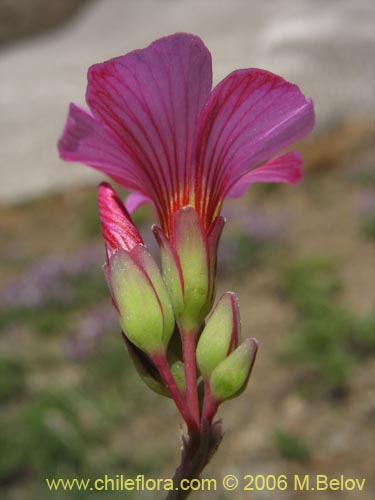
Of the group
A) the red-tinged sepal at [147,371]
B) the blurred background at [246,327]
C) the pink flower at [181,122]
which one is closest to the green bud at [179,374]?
the red-tinged sepal at [147,371]

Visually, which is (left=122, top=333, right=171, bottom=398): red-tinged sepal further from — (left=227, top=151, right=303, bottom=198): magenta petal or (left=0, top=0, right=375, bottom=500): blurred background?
(left=0, top=0, right=375, bottom=500): blurred background

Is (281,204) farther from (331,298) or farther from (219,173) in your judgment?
(219,173)

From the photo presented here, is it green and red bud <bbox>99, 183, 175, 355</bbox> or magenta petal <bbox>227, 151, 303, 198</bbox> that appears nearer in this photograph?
green and red bud <bbox>99, 183, 175, 355</bbox>

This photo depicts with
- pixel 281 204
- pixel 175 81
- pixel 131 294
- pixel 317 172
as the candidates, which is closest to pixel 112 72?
pixel 175 81

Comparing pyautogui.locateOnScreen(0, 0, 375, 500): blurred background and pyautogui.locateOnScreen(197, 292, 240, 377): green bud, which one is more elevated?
pyautogui.locateOnScreen(0, 0, 375, 500): blurred background

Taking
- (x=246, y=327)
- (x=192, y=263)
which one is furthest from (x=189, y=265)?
(x=246, y=327)

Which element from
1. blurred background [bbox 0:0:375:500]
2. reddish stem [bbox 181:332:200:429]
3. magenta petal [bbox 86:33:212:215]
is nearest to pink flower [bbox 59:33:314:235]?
magenta petal [bbox 86:33:212:215]

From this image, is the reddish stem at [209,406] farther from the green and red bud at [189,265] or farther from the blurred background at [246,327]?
the blurred background at [246,327]
